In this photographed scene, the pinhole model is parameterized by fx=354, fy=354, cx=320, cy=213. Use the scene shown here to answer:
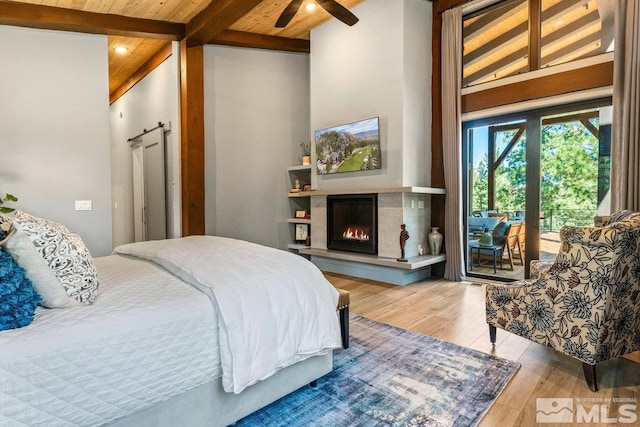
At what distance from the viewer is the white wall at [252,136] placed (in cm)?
521

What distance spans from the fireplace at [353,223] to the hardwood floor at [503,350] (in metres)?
0.63

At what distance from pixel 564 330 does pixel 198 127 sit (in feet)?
15.4

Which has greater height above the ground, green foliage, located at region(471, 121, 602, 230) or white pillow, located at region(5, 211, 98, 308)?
green foliage, located at region(471, 121, 602, 230)

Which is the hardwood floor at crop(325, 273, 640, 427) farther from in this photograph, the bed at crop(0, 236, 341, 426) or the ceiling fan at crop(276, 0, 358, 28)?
the ceiling fan at crop(276, 0, 358, 28)

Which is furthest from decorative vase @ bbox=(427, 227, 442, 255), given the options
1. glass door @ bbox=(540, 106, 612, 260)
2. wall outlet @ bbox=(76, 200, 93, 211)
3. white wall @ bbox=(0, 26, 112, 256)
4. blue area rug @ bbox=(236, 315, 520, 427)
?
wall outlet @ bbox=(76, 200, 93, 211)

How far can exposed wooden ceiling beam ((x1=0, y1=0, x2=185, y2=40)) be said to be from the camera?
390 centimetres

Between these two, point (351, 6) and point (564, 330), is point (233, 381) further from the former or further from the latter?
point (351, 6)

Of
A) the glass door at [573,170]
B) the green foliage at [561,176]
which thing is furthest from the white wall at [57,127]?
the glass door at [573,170]

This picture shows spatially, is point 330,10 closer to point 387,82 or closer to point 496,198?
point 387,82

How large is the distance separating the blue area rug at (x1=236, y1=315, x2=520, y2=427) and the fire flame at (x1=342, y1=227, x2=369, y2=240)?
2.17 metres

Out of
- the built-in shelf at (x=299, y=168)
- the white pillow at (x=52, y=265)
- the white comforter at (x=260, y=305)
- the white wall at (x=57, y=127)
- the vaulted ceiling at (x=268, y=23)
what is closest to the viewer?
the white pillow at (x=52, y=265)

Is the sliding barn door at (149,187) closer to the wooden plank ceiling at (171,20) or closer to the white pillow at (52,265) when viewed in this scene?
the wooden plank ceiling at (171,20)

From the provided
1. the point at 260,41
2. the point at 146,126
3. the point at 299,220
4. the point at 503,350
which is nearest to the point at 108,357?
the point at 503,350

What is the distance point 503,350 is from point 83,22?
18.1 ft
